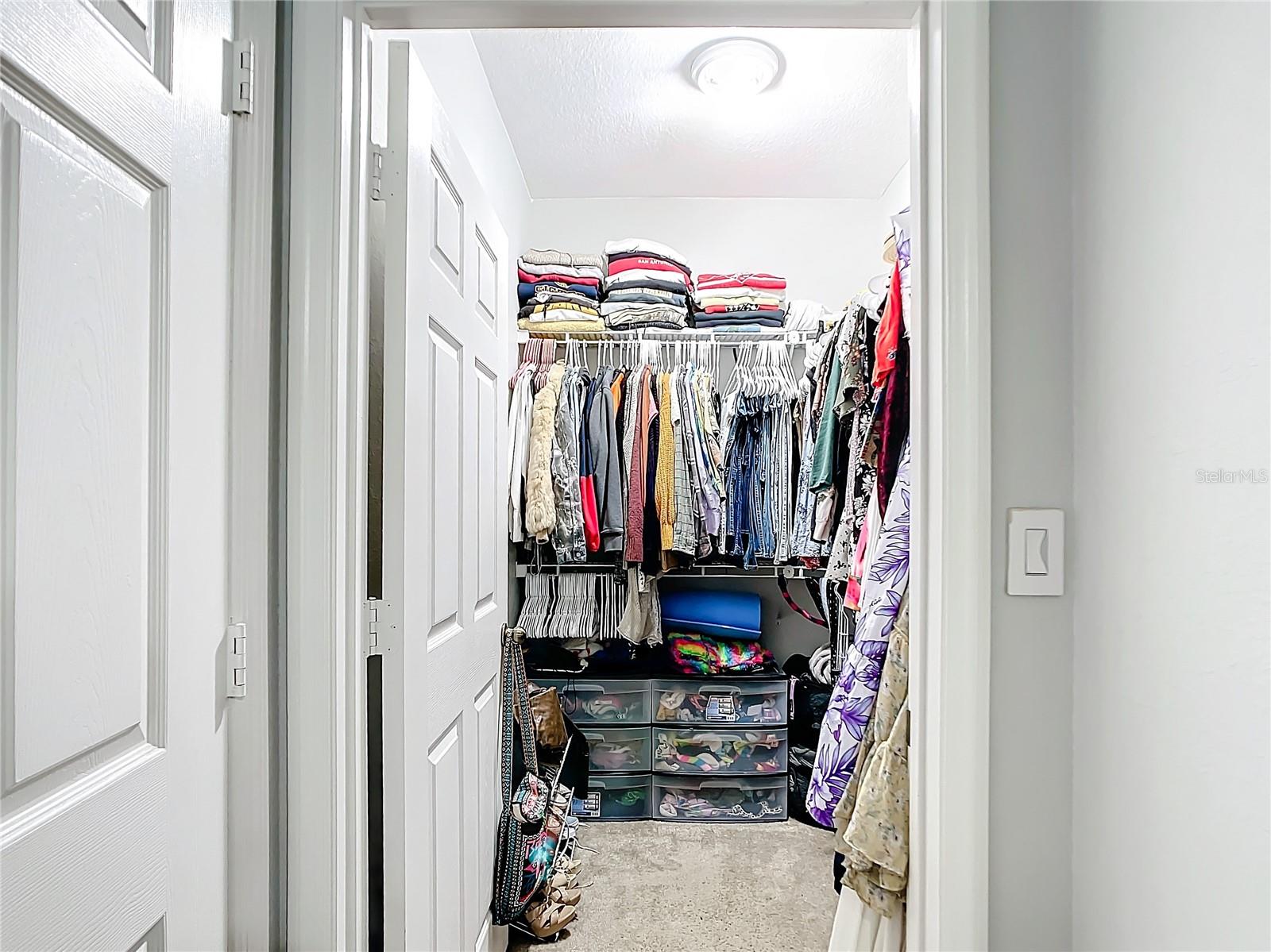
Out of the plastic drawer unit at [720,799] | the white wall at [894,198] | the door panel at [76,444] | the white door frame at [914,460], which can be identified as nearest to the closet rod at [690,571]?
the plastic drawer unit at [720,799]

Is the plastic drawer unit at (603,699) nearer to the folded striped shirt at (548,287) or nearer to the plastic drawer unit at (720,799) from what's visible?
the plastic drawer unit at (720,799)

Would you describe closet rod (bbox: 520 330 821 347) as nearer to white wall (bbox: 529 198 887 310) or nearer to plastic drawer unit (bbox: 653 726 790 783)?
white wall (bbox: 529 198 887 310)

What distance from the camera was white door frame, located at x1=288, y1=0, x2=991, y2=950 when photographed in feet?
3.19

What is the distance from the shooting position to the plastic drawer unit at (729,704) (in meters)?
2.99

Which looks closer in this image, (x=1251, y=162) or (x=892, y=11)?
(x=1251, y=162)

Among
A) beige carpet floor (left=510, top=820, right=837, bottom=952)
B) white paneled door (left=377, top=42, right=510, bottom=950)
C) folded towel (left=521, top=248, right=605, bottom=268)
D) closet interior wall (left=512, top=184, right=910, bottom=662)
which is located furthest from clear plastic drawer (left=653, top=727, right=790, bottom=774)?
folded towel (left=521, top=248, right=605, bottom=268)

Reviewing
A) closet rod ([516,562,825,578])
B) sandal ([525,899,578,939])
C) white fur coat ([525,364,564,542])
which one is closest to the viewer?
sandal ([525,899,578,939])

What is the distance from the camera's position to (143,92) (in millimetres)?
759

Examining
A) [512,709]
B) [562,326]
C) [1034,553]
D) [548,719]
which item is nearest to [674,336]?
[562,326]

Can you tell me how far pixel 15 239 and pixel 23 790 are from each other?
1.43ft

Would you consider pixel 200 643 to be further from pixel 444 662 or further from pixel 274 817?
pixel 444 662

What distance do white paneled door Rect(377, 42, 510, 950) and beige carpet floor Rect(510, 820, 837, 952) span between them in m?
0.61

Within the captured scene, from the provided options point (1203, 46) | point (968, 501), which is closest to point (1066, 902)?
point (968, 501)

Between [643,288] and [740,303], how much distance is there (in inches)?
16.0
